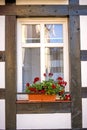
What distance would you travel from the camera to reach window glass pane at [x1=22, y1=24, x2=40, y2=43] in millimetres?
7230

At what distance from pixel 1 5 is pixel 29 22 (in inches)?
25.1

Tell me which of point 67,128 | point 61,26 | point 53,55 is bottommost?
point 67,128

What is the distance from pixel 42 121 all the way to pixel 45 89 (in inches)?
23.5

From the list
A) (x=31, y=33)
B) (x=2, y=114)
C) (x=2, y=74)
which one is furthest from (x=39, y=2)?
(x=2, y=114)

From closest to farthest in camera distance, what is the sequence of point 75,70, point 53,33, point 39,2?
1. point 75,70
2. point 39,2
3. point 53,33

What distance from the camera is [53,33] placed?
730 cm

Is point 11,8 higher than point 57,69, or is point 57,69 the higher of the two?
point 11,8

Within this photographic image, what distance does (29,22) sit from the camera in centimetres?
721

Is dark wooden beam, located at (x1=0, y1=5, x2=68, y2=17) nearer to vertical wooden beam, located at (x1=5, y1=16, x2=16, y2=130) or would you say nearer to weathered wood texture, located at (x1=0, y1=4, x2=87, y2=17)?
weathered wood texture, located at (x1=0, y1=4, x2=87, y2=17)

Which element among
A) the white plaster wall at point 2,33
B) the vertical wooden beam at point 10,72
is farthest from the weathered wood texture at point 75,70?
the white plaster wall at point 2,33

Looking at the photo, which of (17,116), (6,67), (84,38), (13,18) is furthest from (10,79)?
(84,38)

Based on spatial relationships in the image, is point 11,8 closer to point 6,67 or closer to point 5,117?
point 6,67

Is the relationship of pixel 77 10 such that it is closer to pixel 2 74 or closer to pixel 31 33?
pixel 31 33

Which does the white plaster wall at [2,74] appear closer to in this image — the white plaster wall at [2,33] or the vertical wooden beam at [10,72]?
the vertical wooden beam at [10,72]
